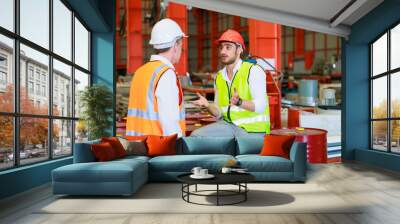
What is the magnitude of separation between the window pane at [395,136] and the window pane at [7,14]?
6607mm

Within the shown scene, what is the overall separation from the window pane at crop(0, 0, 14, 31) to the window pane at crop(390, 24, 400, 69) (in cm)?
642

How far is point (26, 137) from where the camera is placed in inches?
226

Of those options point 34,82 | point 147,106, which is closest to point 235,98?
point 147,106

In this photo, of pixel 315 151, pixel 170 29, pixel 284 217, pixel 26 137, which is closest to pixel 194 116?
pixel 170 29

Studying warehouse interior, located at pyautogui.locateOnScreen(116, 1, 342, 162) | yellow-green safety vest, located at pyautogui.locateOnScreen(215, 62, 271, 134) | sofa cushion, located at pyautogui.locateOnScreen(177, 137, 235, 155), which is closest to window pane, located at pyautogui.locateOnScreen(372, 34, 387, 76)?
warehouse interior, located at pyautogui.locateOnScreen(116, 1, 342, 162)

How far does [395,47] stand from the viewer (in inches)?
321

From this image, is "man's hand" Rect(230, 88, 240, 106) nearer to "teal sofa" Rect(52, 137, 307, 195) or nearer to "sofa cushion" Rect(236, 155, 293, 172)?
"teal sofa" Rect(52, 137, 307, 195)

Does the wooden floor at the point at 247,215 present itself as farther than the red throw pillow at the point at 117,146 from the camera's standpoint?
No

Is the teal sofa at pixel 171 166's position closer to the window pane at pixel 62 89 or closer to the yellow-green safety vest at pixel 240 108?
the yellow-green safety vest at pixel 240 108

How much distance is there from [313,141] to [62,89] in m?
4.87

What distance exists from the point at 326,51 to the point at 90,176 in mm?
19968

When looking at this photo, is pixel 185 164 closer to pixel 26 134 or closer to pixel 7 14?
pixel 26 134

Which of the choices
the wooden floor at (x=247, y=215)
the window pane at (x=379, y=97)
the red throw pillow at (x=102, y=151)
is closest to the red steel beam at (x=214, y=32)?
the window pane at (x=379, y=97)

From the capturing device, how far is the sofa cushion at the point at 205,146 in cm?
665
